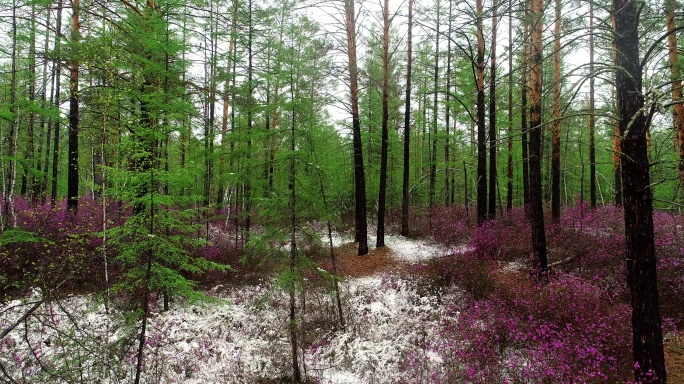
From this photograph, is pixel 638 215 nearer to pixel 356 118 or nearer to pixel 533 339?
pixel 533 339

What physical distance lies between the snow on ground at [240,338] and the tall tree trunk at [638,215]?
384cm

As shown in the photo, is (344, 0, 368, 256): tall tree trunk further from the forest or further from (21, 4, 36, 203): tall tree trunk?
(21, 4, 36, 203): tall tree trunk

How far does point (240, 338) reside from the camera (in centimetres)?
829

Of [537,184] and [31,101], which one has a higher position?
[31,101]

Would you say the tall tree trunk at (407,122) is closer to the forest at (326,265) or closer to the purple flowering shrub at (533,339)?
the forest at (326,265)

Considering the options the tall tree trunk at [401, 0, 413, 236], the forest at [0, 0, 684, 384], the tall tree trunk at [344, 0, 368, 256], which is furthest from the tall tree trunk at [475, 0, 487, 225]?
the tall tree trunk at [344, 0, 368, 256]

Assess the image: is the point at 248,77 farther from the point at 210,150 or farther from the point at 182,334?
the point at 182,334

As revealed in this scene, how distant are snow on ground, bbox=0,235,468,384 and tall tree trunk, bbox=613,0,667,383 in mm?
3837

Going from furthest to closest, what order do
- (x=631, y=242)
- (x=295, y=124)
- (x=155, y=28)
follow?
(x=155, y=28), (x=295, y=124), (x=631, y=242)

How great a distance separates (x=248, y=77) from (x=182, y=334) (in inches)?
499

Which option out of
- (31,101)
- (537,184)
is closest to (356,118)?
(537,184)

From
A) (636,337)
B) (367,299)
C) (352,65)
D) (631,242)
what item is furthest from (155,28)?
(636,337)

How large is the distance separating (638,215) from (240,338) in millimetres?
8412

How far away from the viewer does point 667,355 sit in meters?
5.74
